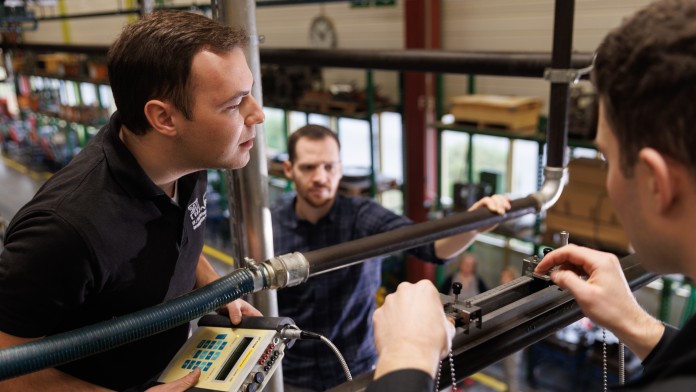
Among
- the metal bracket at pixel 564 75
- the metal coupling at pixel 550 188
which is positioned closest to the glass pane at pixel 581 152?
the metal coupling at pixel 550 188

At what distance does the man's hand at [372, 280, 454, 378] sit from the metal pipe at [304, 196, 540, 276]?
0.73 ft

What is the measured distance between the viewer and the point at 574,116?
17.0 ft

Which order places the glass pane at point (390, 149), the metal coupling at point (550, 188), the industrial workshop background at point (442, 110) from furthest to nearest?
the glass pane at point (390, 149) < the industrial workshop background at point (442, 110) < the metal coupling at point (550, 188)

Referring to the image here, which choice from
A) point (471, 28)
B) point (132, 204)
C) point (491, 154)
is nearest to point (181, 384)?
point (132, 204)

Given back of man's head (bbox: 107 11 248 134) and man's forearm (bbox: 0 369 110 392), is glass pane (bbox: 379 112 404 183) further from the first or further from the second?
man's forearm (bbox: 0 369 110 392)

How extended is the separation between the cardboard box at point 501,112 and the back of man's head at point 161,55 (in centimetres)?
449

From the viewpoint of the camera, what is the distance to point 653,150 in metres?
0.86

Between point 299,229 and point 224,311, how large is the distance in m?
1.39

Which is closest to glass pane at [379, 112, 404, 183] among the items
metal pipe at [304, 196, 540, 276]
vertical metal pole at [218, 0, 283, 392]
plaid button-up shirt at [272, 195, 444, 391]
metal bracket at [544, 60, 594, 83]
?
plaid button-up shirt at [272, 195, 444, 391]

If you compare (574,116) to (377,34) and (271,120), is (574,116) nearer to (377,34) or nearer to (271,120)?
(377,34)

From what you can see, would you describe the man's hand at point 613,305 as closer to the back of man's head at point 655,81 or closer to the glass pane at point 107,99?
the back of man's head at point 655,81

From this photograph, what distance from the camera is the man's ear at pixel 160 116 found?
140 cm

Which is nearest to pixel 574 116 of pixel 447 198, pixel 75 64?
pixel 447 198

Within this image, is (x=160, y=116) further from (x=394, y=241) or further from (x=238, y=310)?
(x=394, y=241)
